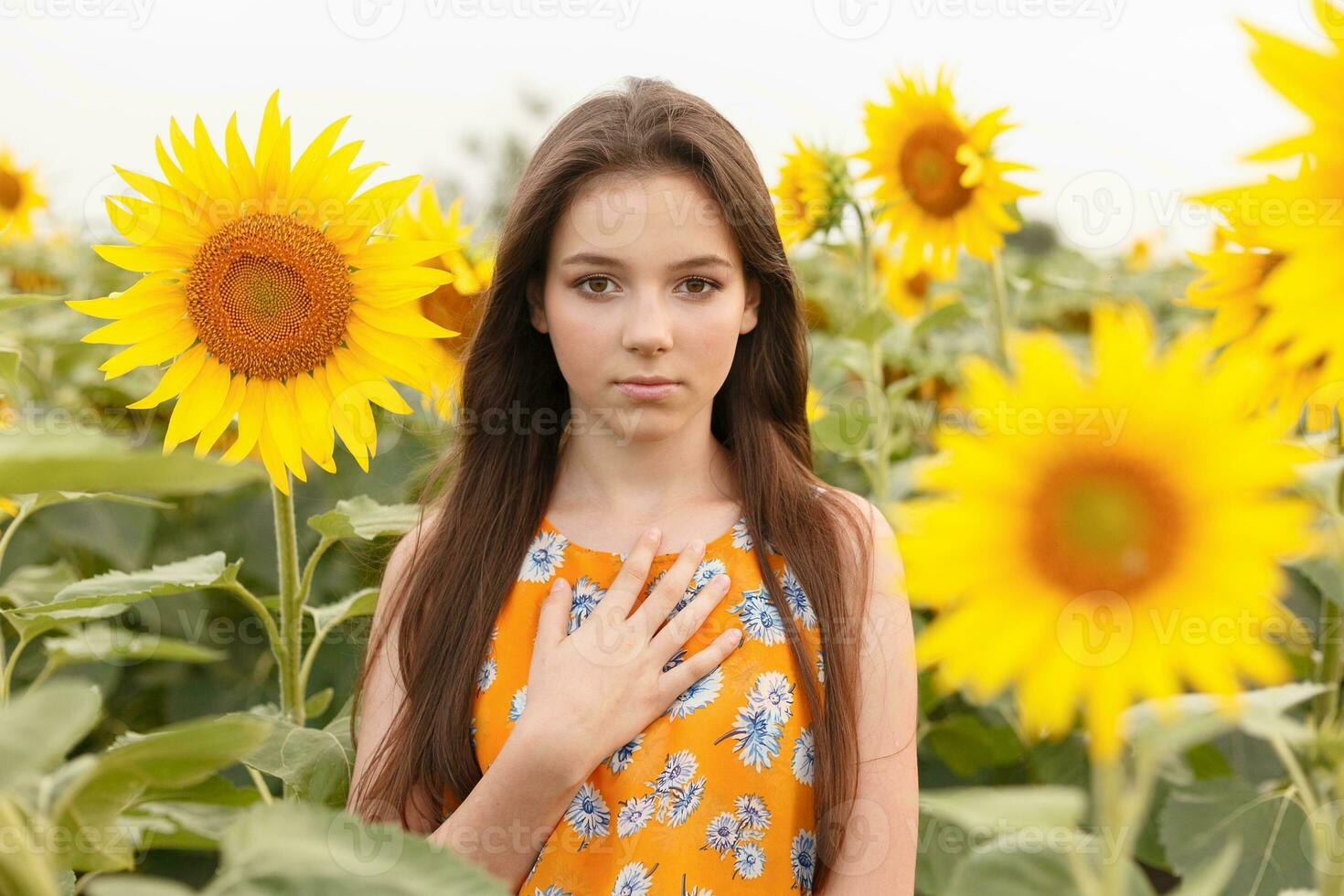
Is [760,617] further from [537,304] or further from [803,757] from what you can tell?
[537,304]

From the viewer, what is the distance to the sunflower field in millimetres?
511

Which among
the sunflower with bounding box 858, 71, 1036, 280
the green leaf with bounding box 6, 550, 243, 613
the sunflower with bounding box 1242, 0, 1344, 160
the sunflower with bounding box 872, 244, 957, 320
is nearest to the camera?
the sunflower with bounding box 1242, 0, 1344, 160

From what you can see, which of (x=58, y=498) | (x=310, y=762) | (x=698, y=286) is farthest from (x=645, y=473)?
(x=58, y=498)

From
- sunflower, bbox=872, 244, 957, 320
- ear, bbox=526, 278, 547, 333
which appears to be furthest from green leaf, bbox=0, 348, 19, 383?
sunflower, bbox=872, 244, 957, 320

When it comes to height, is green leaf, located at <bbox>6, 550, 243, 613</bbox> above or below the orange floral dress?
above

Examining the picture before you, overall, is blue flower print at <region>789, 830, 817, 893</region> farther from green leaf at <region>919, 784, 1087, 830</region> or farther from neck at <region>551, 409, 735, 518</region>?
green leaf at <region>919, 784, 1087, 830</region>

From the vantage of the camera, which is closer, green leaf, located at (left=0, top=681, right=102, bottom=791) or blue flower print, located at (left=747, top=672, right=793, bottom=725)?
green leaf, located at (left=0, top=681, right=102, bottom=791)

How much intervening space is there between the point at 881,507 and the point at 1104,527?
1542 millimetres

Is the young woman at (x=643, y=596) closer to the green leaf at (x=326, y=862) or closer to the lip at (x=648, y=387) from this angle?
the lip at (x=648, y=387)

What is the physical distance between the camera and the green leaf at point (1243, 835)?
129cm

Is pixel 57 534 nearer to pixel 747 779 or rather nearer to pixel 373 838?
pixel 747 779

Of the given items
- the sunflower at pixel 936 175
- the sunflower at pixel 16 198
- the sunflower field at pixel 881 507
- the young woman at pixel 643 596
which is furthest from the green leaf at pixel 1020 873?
the sunflower at pixel 16 198

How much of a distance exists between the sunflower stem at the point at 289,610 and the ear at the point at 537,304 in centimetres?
35

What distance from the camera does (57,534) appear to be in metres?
2.09
